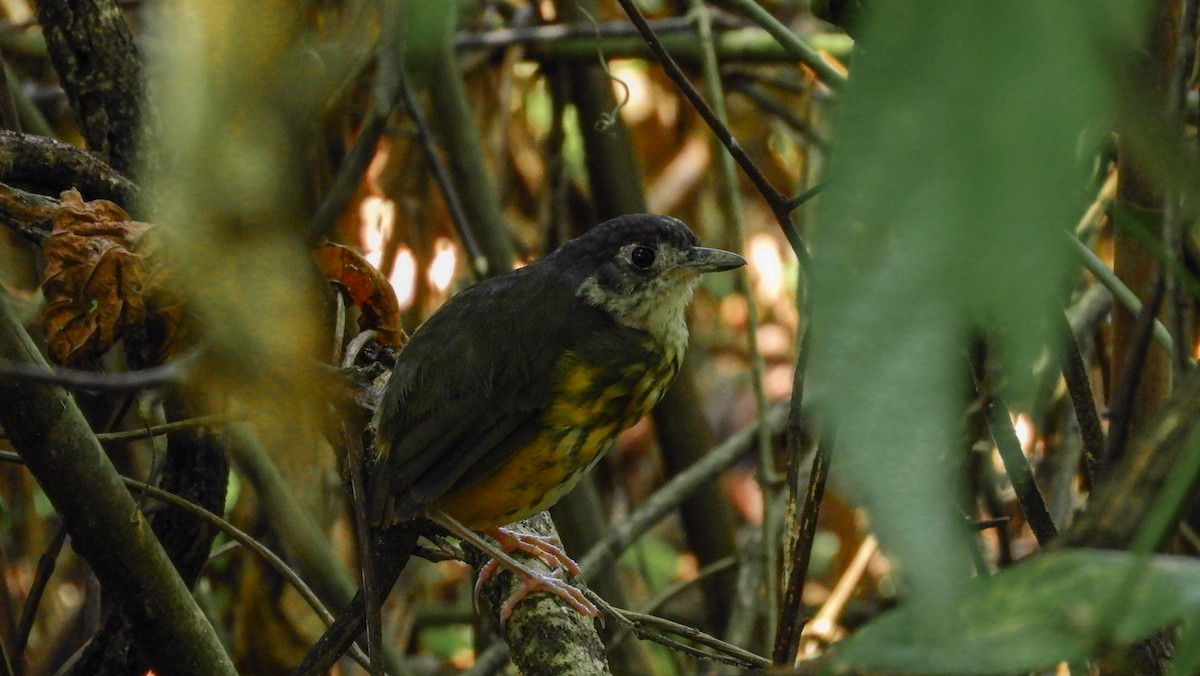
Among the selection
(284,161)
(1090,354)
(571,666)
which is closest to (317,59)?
(284,161)

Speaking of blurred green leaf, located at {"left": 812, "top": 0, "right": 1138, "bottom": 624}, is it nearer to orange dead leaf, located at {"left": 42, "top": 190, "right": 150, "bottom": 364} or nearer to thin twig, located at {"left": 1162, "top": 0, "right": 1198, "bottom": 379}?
thin twig, located at {"left": 1162, "top": 0, "right": 1198, "bottom": 379}

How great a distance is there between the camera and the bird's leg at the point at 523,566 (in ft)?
7.92

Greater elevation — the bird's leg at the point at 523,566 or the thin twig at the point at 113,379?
the thin twig at the point at 113,379

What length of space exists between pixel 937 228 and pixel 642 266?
252cm

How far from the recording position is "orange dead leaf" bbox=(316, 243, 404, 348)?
2.69 metres

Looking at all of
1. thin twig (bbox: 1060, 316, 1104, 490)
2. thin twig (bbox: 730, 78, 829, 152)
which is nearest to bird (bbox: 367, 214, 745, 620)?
thin twig (bbox: 1060, 316, 1104, 490)

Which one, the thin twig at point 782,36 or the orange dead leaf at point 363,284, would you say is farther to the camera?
the orange dead leaf at point 363,284

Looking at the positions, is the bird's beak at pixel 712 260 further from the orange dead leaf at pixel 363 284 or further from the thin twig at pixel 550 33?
the thin twig at pixel 550 33

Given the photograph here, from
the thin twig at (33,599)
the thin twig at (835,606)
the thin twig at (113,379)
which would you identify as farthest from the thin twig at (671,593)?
the thin twig at (113,379)

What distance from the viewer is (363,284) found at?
2.72 metres

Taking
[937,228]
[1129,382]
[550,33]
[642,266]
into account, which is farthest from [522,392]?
[937,228]

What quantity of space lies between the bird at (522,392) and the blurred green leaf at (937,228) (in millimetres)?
2025

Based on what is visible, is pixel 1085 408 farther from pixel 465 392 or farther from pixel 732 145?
pixel 465 392

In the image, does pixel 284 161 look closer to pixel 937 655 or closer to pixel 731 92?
pixel 937 655
